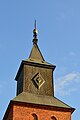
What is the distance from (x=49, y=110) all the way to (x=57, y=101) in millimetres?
1508

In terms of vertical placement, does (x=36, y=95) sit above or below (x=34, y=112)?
above

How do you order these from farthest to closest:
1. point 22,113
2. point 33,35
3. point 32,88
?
1. point 33,35
2. point 32,88
3. point 22,113

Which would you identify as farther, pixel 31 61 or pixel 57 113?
pixel 31 61

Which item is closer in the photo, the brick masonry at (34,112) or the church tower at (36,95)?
the brick masonry at (34,112)

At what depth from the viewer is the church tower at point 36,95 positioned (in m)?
34.6

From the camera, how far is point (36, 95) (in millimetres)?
36375

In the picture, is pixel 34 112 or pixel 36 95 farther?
pixel 36 95

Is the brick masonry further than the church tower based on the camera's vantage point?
No

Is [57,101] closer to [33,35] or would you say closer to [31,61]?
[31,61]

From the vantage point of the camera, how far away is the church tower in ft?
113

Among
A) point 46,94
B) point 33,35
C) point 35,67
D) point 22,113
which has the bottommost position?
point 22,113

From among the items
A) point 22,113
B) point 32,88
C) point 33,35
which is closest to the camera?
point 22,113

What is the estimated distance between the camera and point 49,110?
115ft

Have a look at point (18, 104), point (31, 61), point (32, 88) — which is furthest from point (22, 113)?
point (31, 61)
